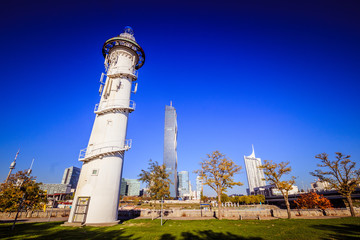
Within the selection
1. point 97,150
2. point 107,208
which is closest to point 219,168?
point 107,208

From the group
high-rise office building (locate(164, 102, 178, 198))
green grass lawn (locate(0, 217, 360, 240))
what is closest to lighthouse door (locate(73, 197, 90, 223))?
→ green grass lawn (locate(0, 217, 360, 240))

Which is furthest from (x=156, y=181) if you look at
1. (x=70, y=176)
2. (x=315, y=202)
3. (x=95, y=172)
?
(x=70, y=176)

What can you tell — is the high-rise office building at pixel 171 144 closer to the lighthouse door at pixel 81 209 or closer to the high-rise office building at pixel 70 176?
→ the high-rise office building at pixel 70 176

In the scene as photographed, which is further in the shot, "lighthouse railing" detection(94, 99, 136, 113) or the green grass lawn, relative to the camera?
"lighthouse railing" detection(94, 99, 136, 113)

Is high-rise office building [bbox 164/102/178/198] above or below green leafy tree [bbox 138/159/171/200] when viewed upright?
above

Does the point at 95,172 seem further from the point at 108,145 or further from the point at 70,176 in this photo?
the point at 70,176

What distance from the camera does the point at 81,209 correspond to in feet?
51.5

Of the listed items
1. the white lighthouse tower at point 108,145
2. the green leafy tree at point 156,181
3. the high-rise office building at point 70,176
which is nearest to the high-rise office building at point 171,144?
the high-rise office building at point 70,176

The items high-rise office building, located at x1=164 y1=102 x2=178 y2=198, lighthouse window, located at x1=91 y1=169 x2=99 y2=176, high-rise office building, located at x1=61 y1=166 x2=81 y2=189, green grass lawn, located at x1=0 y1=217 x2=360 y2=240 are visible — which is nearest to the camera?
green grass lawn, located at x1=0 y1=217 x2=360 y2=240

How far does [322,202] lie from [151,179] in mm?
41166

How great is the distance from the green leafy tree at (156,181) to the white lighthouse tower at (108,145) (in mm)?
5933

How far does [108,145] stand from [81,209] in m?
6.84

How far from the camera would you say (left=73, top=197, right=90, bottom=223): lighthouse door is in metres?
15.4

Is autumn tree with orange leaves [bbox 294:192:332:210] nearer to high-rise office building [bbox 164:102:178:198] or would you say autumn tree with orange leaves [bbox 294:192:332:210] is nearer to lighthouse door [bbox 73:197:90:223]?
lighthouse door [bbox 73:197:90:223]
